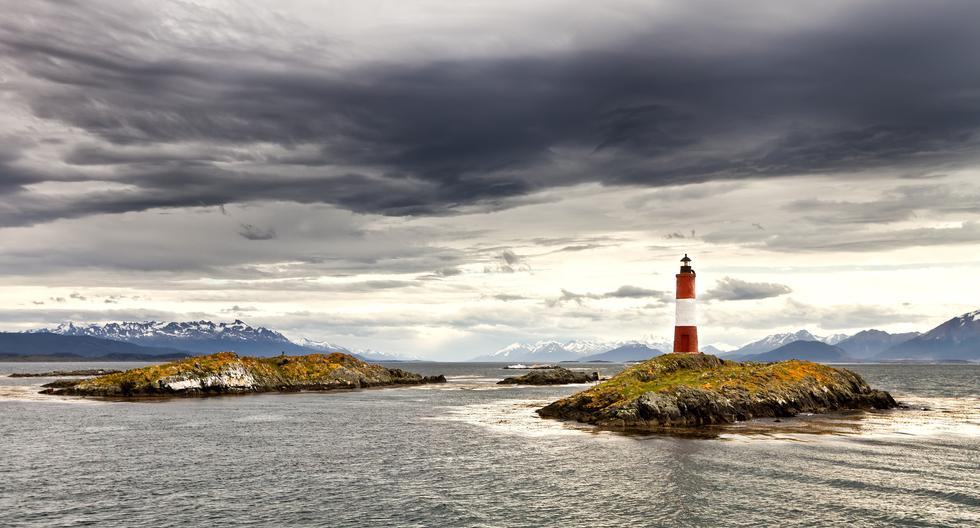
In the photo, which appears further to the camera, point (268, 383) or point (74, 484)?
point (268, 383)

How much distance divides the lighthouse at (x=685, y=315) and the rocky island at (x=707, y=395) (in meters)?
2.74

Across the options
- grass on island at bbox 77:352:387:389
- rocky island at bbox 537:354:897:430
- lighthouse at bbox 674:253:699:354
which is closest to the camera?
rocky island at bbox 537:354:897:430

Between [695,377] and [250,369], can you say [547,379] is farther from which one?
[695,377]

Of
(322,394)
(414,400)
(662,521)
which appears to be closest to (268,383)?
(322,394)

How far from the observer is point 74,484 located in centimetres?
4178

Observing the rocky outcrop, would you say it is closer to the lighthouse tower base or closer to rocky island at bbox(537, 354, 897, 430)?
the lighthouse tower base

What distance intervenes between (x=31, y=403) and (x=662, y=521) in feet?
320

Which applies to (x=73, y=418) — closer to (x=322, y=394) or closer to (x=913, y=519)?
(x=322, y=394)

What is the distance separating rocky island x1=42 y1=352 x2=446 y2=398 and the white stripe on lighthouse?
71.7 metres

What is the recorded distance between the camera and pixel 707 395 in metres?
70.4

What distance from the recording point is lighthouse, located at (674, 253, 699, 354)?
313ft

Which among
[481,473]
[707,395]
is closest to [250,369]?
[707,395]

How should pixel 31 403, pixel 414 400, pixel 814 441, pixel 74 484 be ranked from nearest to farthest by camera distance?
pixel 74 484, pixel 814 441, pixel 31 403, pixel 414 400

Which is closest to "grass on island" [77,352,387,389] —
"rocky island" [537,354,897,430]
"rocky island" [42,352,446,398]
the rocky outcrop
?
"rocky island" [42,352,446,398]
